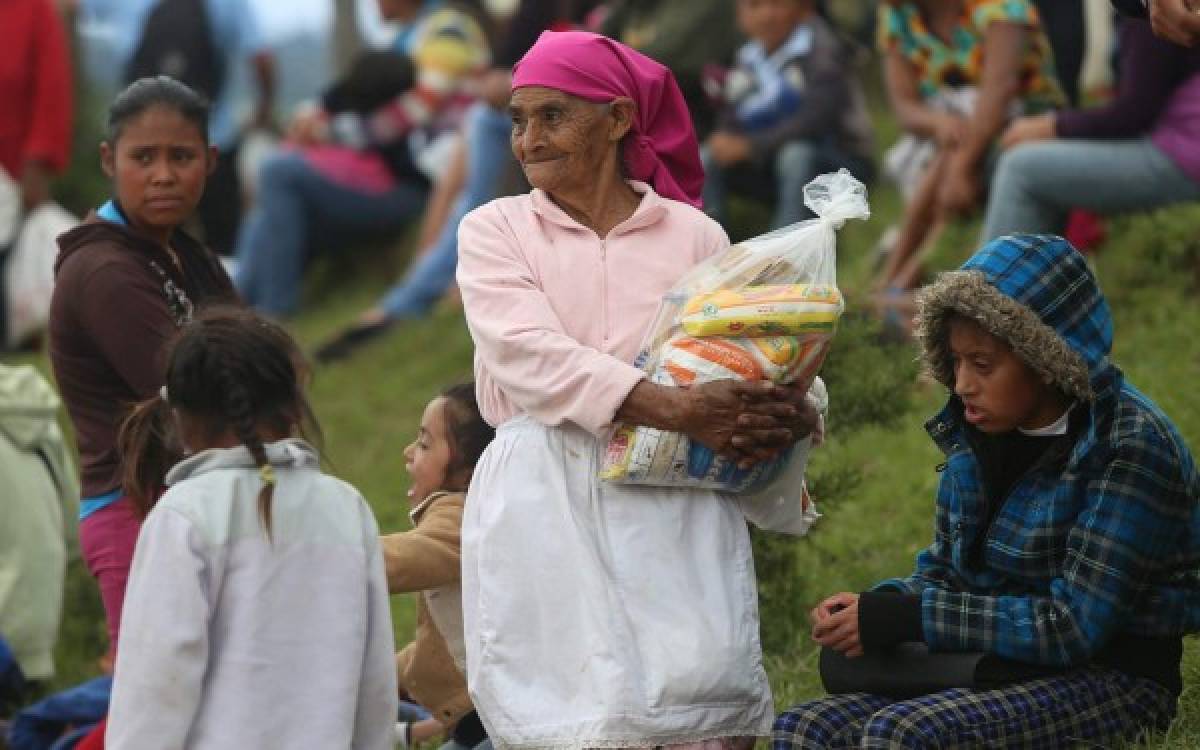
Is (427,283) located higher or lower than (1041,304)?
lower

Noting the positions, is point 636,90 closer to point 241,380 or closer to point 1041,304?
point 1041,304

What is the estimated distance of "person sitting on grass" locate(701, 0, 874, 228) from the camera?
31.3 feet

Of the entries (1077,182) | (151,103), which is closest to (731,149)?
(1077,182)

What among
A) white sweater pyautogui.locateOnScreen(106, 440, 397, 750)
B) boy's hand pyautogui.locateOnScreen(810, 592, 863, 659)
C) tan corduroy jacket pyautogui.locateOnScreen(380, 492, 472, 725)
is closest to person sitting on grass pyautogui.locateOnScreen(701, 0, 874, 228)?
tan corduroy jacket pyautogui.locateOnScreen(380, 492, 472, 725)

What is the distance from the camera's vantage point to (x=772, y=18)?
9.67 meters

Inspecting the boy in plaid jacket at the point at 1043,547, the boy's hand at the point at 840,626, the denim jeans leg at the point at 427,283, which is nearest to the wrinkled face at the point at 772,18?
the denim jeans leg at the point at 427,283

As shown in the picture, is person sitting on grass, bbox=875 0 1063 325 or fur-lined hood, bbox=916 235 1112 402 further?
person sitting on grass, bbox=875 0 1063 325

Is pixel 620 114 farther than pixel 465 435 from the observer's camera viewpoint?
No

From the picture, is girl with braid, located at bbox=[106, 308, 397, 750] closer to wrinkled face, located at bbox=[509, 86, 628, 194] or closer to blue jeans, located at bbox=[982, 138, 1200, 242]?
wrinkled face, located at bbox=[509, 86, 628, 194]

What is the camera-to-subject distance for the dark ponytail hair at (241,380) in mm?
4191

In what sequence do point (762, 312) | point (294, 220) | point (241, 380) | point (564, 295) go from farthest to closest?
1. point (294, 220)
2. point (564, 295)
3. point (762, 312)
4. point (241, 380)

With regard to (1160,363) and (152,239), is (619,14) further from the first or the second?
(152,239)

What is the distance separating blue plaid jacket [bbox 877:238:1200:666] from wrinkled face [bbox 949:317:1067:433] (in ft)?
0.35

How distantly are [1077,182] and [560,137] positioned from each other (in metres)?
3.39
